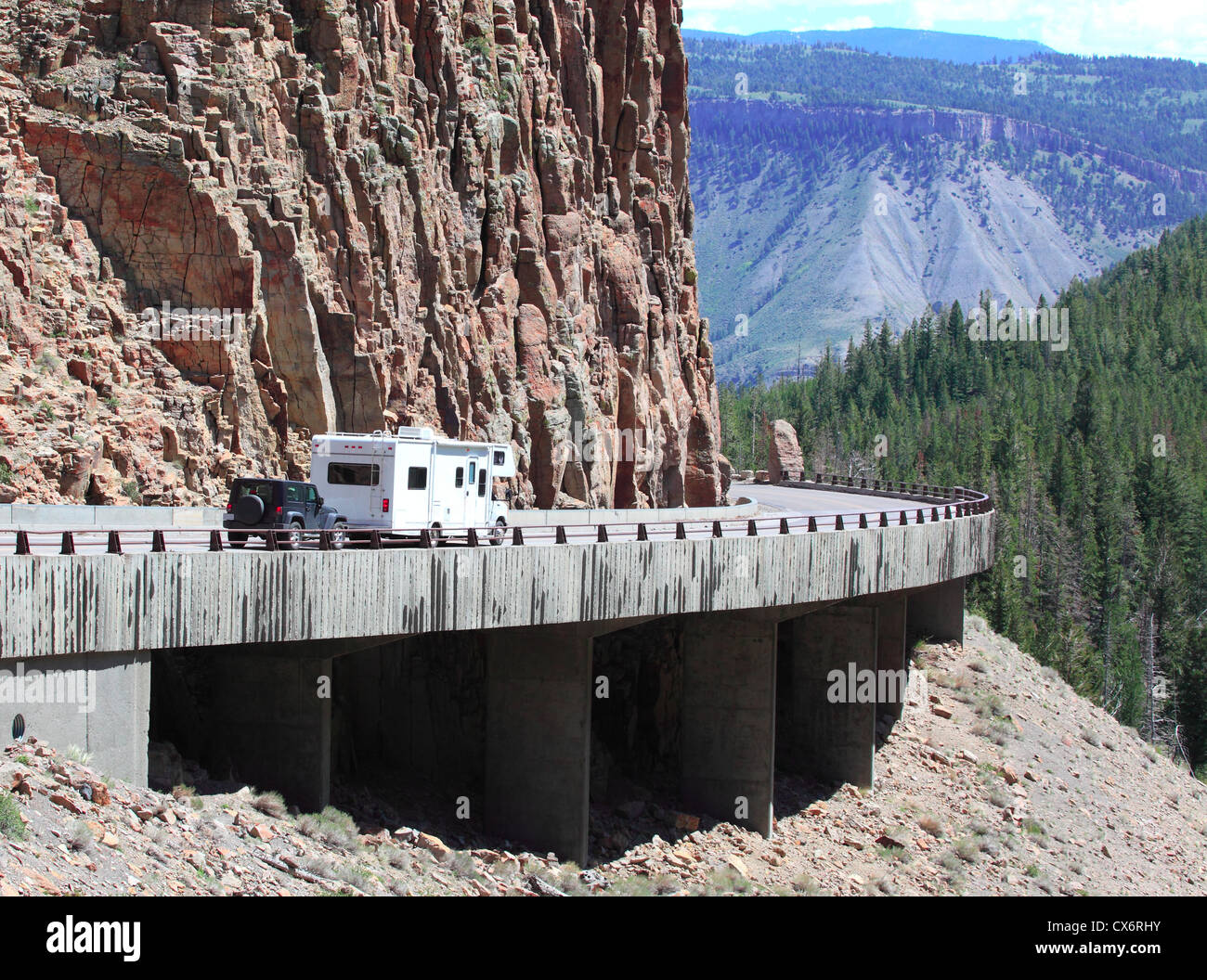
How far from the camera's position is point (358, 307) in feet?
98.7

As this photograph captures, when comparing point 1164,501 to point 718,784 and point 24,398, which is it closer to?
point 718,784

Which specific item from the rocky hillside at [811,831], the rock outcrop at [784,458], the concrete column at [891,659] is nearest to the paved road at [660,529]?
the concrete column at [891,659]

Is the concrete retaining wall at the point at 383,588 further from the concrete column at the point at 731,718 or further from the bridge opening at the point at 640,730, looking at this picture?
the bridge opening at the point at 640,730

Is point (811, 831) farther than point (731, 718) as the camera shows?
Yes

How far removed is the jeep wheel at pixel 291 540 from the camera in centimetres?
2012

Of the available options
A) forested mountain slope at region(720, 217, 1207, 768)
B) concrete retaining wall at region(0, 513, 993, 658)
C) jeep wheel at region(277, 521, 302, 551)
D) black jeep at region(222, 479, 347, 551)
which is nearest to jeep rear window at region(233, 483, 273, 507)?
black jeep at region(222, 479, 347, 551)

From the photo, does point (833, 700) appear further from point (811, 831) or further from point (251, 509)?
point (251, 509)

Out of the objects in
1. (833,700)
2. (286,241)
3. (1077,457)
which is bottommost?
(1077,457)

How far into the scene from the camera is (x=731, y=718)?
30.9 m

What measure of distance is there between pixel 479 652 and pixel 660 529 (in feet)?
15.6

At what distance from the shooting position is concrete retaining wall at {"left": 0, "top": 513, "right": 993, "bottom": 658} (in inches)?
666

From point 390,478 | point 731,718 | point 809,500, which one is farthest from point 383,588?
point 809,500

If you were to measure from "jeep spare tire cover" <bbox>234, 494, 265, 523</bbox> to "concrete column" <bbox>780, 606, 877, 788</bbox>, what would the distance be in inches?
731

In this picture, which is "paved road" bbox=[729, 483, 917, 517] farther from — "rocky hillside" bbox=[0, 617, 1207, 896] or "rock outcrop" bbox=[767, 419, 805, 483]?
"rocky hillside" bbox=[0, 617, 1207, 896]
